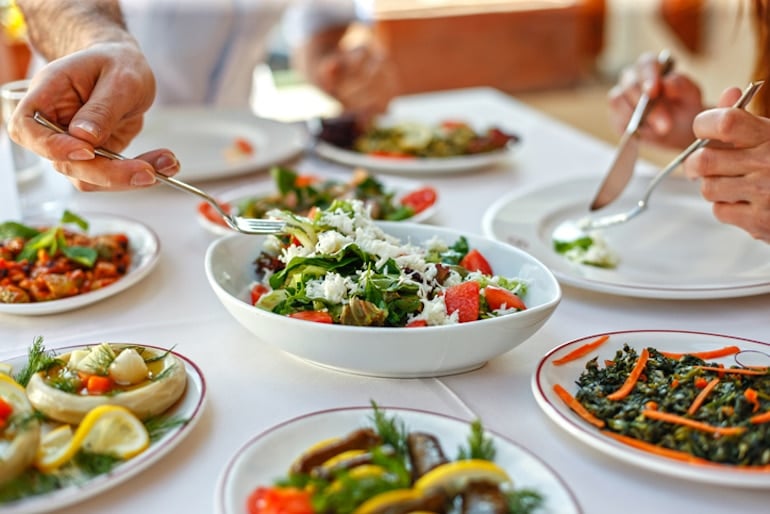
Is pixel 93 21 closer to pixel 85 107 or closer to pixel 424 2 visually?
pixel 85 107

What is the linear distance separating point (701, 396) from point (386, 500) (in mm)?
495

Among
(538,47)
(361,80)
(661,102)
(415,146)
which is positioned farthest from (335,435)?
(538,47)

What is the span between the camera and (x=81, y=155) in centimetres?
138

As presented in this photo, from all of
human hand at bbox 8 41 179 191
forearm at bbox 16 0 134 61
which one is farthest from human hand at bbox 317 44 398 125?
human hand at bbox 8 41 179 191

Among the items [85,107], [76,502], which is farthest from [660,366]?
[85,107]

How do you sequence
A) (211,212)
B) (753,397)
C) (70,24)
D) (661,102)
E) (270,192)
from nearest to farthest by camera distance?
(753,397), (70,24), (211,212), (270,192), (661,102)

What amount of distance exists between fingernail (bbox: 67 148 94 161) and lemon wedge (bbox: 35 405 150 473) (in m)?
0.50

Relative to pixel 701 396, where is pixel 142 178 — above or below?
above

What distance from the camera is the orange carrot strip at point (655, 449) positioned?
3.29 feet

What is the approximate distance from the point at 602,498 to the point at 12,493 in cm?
71

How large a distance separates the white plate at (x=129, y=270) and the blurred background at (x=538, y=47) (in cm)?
489

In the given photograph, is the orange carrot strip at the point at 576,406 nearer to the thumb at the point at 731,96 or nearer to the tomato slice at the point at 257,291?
the tomato slice at the point at 257,291

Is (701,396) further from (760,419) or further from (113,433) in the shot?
(113,433)

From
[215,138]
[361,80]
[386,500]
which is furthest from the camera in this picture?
[361,80]
